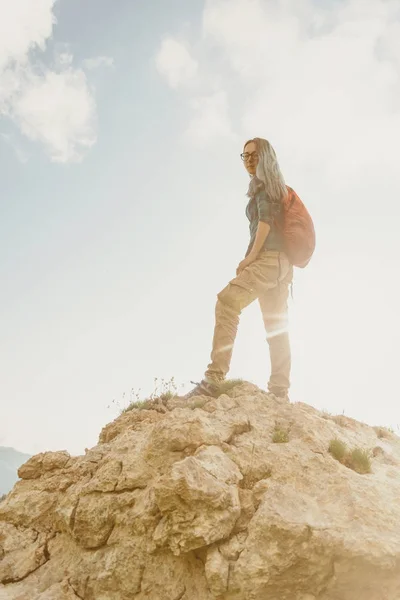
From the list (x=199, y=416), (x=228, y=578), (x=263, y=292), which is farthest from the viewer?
(x=263, y=292)

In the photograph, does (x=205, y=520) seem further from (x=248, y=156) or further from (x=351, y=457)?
(x=248, y=156)

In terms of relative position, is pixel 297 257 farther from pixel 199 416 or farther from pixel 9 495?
pixel 9 495

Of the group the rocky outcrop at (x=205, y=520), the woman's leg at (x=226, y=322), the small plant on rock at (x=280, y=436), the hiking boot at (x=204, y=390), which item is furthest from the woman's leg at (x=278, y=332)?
the small plant on rock at (x=280, y=436)

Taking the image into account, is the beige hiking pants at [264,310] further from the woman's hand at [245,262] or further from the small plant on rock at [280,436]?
the small plant on rock at [280,436]

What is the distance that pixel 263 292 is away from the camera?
7.02 meters

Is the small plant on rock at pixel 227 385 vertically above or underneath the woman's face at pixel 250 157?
underneath

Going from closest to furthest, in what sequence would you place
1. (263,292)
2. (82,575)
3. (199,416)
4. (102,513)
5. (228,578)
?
(228,578), (82,575), (102,513), (199,416), (263,292)

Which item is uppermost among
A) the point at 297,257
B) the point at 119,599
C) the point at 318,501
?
the point at 297,257

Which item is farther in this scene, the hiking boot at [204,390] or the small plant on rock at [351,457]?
the hiking boot at [204,390]

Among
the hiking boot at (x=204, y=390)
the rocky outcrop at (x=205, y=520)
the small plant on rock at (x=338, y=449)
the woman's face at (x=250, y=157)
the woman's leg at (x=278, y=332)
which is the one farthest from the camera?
the woman's face at (x=250, y=157)

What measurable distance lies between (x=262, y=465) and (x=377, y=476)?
1.55 meters

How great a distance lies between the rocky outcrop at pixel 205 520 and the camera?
364 centimetres

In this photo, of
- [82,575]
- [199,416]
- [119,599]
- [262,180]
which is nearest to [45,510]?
[82,575]

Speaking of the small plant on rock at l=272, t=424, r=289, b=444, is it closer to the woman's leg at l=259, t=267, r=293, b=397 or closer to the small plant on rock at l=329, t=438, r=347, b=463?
the small plant on rock at l=329, t=438, r=347, b=463
